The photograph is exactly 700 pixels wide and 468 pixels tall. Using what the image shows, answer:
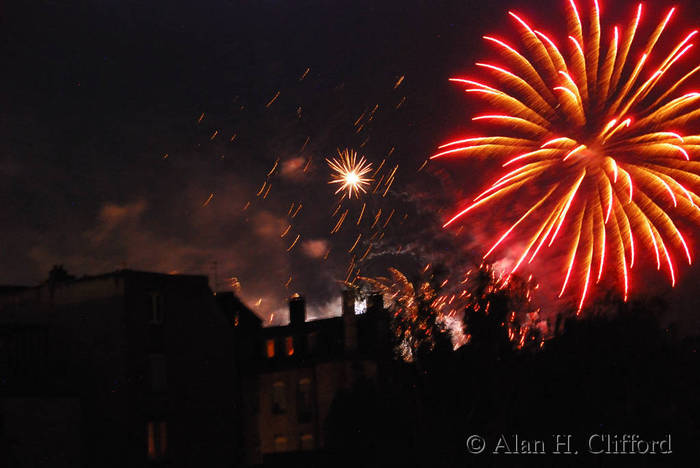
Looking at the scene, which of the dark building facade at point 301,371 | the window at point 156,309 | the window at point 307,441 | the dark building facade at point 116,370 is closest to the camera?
the dark building facade at point 116,370

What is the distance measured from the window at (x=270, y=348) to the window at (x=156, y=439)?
16014 millimetres

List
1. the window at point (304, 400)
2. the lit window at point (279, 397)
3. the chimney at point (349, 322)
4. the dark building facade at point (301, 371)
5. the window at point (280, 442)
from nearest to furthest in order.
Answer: the chimney at point (349, 322) < the dark building facade at point (301, 371) < the window at point (304, 400) < the window at point (280, 442) < the lit window at point (279, 397)

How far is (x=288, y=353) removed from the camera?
57.9 meters

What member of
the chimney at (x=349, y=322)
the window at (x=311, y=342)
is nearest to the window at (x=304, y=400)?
the window at (x=311, y=342)

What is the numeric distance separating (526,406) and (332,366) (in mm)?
30693

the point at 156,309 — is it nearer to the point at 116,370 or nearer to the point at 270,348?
the point at 116,370

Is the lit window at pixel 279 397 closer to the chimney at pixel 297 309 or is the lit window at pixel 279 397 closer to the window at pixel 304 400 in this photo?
the window at pixel 304 400

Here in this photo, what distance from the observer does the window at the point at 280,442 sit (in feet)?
186

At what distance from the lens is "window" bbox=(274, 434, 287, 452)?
186ft

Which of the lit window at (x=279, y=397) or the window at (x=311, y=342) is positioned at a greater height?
the window at (x=311, y=342)

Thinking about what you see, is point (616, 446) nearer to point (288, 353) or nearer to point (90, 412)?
point (90, 412)

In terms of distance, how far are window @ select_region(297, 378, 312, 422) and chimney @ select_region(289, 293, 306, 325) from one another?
4685 mm

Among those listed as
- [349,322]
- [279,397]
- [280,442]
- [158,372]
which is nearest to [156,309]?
[158,372]

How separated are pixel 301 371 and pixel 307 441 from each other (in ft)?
14.1
